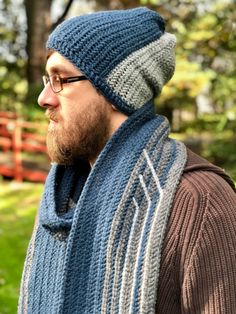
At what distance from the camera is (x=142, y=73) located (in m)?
1.95

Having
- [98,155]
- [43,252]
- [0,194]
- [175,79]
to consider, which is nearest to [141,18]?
[98,155]

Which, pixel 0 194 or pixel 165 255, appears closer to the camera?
pixel 165 255

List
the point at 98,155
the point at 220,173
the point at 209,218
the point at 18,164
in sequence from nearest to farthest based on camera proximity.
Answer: the point at 209,218 → the point at 220,173 → the point at 98,155 → the point at 18,164

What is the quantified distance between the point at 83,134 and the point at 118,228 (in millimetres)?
340

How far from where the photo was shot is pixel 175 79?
42.6 feet

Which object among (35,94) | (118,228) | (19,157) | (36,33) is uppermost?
(118,228)

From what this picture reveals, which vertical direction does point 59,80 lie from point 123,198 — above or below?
above

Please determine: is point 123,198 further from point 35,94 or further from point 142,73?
point 35,94

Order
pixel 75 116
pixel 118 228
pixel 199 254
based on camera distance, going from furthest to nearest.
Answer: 1. pixel 75 116
2. pixel 118 228
3. pixel 199 254

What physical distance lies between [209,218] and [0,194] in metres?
9.35

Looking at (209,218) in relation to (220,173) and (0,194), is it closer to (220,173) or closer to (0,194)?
(220,173)

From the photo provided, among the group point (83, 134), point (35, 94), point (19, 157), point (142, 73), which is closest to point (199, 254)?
point (83, 134)

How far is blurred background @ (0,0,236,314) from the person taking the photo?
6262mm

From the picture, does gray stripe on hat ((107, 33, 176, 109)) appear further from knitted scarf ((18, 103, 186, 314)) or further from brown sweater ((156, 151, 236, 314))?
brown sweater ((156, 151, 236, 314))
